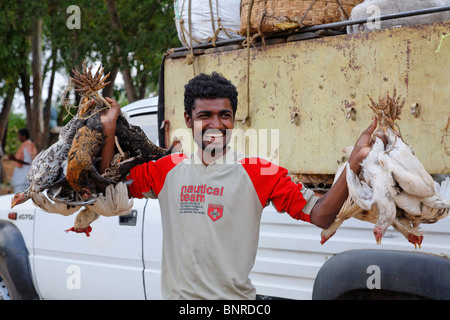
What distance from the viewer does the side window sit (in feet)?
14.0

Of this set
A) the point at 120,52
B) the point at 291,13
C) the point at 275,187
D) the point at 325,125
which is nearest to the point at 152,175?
the point at 275,187

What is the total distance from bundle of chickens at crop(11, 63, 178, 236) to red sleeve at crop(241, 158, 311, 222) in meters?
0.52

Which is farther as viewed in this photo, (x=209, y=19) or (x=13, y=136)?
(x=13, y=136)

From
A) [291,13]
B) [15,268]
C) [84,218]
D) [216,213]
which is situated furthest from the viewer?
[15,268]

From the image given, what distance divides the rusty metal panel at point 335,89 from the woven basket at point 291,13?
11 centimetres

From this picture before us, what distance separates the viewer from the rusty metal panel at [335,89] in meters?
2.73

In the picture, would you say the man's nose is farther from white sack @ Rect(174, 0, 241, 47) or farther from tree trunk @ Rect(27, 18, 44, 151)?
tree trunk @ Rect(27, 18, 44, 151)

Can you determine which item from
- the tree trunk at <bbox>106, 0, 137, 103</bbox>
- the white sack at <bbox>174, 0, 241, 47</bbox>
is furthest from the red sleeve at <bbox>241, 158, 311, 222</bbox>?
the tree trunk at <bbox>106, 0, 137, 103</bbox>

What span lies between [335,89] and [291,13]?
0.48m

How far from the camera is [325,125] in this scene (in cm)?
301

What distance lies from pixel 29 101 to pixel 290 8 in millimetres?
11611

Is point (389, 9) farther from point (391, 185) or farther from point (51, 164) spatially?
point (51, 164)
